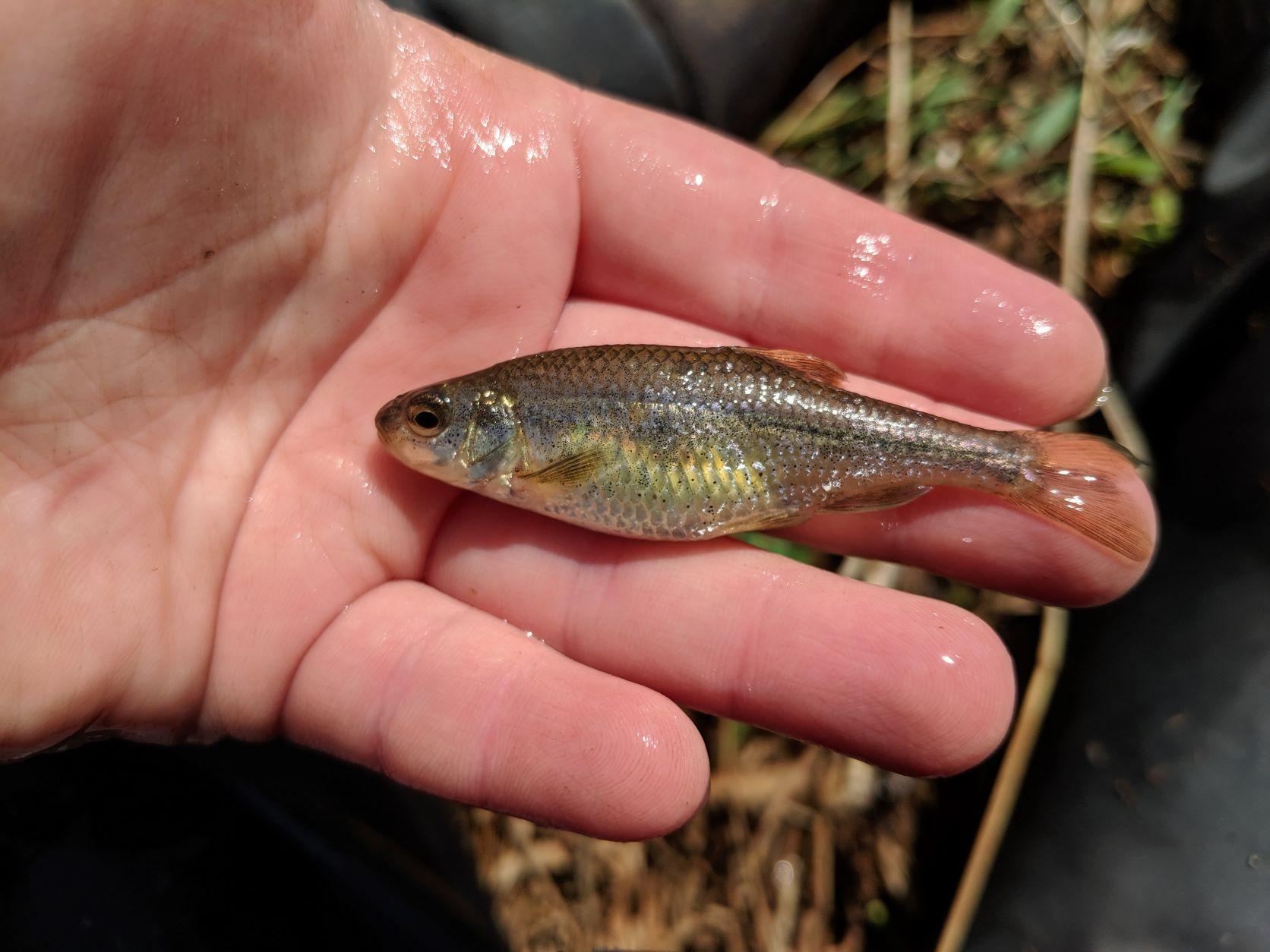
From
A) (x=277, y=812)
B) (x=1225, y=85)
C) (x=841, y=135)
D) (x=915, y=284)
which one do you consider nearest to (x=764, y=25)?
(x=841, y=135)

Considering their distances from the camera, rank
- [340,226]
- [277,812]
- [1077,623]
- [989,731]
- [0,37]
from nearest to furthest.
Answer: [0,37], [989,731], [340,226], [277,812], [1077,623]

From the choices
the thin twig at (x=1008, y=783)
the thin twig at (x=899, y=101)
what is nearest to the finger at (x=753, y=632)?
the thin twig at (x=1008, y=783)

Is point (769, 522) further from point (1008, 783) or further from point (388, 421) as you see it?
point (1008, 783)

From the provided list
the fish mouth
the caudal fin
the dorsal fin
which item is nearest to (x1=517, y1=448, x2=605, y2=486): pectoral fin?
the fish mouth

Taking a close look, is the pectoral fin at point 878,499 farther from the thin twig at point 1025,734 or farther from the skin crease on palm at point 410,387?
the thin twig at point 1025,734

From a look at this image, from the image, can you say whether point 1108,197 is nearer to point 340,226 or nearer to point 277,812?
point 340,226

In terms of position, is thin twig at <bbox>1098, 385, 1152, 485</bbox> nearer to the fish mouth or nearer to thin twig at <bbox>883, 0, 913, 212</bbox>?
thin twig at <bbox>883, 0, 913, 212</bbox>
